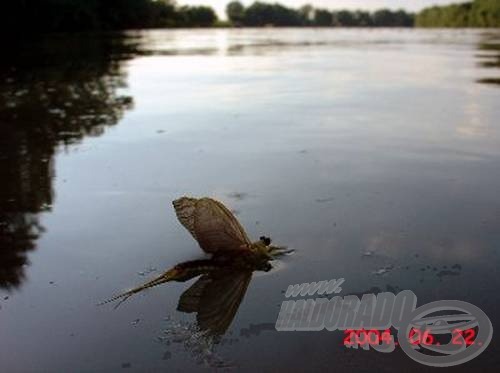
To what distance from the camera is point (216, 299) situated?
373cm

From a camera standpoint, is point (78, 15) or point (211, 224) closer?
point (211, 224)

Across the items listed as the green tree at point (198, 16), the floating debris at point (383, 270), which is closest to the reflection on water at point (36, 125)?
the floating debris at point (383, 270)

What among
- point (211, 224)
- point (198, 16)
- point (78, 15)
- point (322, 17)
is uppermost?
point (78, 15)

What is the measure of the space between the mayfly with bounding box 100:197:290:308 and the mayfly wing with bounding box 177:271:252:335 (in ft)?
0.29

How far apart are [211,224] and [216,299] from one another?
579 millimetres

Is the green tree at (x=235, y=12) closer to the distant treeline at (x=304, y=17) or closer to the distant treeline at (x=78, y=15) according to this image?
the distant treeline at (x=304, y=17)

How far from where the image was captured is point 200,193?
19.4ft

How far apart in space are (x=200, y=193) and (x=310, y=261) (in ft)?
6.52

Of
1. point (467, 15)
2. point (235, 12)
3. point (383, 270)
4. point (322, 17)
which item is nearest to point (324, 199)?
point (383, 270)

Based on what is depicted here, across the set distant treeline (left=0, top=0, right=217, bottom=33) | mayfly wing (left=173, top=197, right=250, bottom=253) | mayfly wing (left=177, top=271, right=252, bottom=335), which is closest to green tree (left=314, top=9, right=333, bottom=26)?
distant treeline (left=0, top=0, right=217, bottom=33)

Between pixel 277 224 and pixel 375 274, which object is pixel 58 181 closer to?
pixel 277 224

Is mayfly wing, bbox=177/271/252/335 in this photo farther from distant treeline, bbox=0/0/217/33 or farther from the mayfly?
distant treeline, bbox=0/0/217/33

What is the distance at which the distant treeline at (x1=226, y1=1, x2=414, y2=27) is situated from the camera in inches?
7023

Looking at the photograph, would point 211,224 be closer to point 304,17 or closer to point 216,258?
point 216,258
